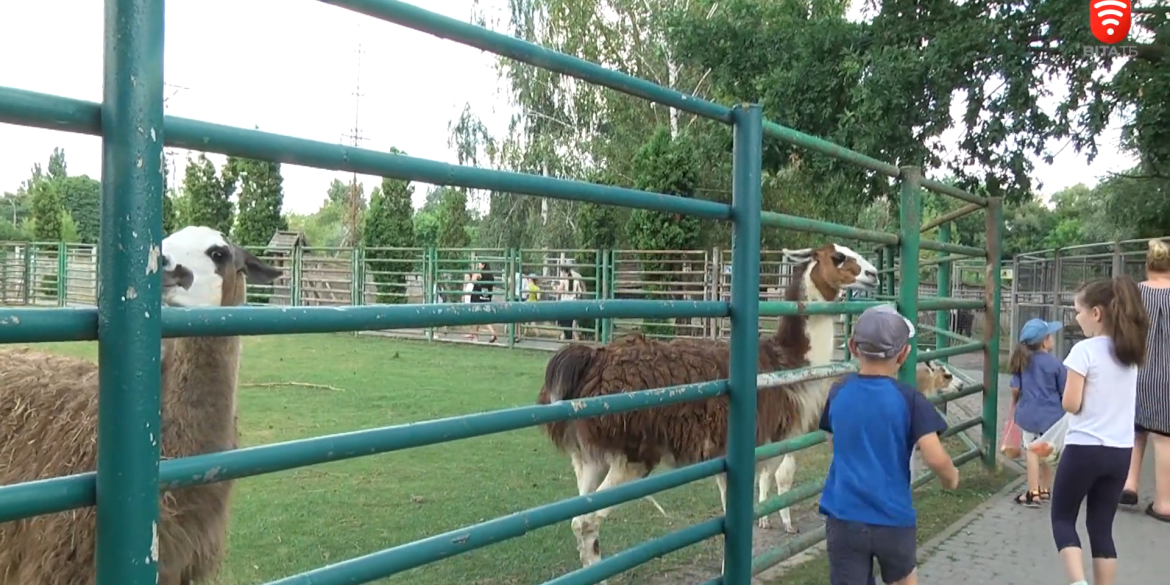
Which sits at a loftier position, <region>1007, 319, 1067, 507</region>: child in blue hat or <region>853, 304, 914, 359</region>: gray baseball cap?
<region>853, 304, 914, 359</region>: gray baseball cap

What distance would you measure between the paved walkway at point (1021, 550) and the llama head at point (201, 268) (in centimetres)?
367

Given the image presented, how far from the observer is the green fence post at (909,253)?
15.9 feet

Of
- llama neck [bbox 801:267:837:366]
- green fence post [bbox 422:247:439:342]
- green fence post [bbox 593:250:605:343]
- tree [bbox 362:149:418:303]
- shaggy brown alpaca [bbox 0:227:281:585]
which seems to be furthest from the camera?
tree [bbox 362:149:418:303]

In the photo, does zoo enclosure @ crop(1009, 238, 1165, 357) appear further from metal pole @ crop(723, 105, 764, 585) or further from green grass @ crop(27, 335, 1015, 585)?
metal pole @ crop(723, 105, 764, 585)

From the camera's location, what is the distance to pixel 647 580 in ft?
14.8

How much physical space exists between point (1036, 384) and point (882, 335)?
3814mm

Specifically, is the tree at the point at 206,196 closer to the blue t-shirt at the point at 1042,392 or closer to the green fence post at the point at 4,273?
the blue t-shirt at the point at 1042,392

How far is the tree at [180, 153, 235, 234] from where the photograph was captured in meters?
9.77

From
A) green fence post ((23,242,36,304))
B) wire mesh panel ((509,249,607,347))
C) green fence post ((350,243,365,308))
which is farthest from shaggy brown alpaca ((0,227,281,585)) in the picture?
green fence post ((23,242,36,304))

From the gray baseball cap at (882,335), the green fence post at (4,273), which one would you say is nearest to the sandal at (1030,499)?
the gray baseball cap at (882,335)

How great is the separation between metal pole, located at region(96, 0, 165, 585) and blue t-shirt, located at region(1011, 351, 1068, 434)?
5980 millimetres

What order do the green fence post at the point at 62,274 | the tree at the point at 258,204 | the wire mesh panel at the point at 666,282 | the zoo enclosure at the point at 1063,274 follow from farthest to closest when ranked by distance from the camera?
the green fence post at the point at 62,274 → the wire mesh panel at the point at 666,282 → the tree at the point at 258,204 → the zoo enclosure at the point at 1063,274

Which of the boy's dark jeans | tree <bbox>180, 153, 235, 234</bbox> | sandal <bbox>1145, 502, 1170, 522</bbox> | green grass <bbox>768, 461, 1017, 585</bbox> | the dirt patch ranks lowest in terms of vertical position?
the dirt patch

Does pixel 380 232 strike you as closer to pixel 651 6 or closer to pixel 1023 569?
pixel 651 6
